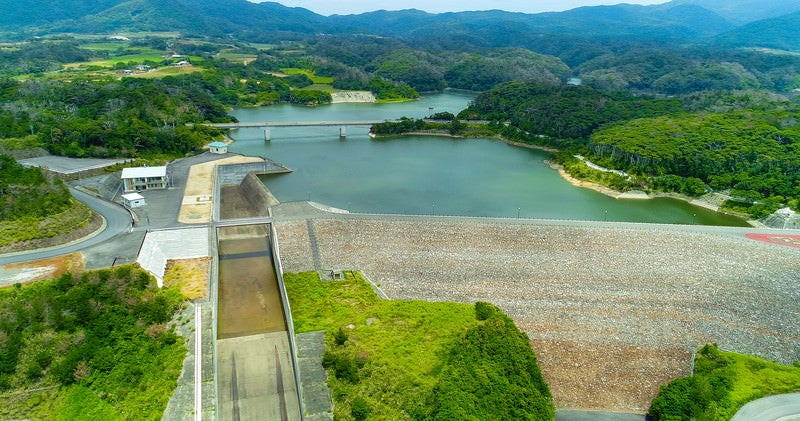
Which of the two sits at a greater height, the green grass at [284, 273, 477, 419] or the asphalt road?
the green grass at [284, 273, 477, 419]

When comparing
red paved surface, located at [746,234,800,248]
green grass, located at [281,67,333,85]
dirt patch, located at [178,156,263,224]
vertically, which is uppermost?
green grass, located at [281,67,333,85]

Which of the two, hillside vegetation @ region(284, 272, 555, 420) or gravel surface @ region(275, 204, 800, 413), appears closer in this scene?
hillside vegetation @ region(284, 272, 555, 420)

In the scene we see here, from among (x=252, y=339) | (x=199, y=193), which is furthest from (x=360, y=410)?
(x=199, y=193)

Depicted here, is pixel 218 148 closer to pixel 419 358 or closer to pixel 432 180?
pixel 432 180

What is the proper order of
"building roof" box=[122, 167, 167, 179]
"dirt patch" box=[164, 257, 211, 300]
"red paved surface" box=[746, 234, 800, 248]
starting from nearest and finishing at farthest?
"dirt patch" box=[164, 257, 211, 300]
"red paved surface" box=[746, 234, 800, 248]
"building roof" box=[122, 167, 167, 179]

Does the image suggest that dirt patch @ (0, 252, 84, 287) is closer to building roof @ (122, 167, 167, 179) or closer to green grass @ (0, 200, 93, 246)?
green grass @ (0, 200, 93, 246)

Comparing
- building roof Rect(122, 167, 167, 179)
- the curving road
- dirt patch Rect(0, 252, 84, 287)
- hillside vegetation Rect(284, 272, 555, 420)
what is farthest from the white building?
hillside vegetation Rect(284, 272, 555, 420)

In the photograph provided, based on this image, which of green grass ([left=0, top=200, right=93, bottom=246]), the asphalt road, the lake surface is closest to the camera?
the asphalt road
